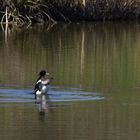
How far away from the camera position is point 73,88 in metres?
15.7

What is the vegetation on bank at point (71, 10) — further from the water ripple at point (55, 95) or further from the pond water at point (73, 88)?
the water ripple at point (55, 95)

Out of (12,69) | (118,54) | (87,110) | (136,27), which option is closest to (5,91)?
(87,110)

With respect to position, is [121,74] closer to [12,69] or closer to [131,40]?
[12,69]

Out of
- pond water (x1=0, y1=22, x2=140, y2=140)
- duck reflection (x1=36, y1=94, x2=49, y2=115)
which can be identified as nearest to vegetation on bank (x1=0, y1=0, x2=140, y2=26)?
pond water (x1=0, y1=22, x2=140, y2=140)

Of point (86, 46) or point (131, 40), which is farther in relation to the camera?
point (131, 40)

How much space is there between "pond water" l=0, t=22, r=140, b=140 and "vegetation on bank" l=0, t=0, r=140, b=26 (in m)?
7.75

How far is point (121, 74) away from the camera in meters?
18.0

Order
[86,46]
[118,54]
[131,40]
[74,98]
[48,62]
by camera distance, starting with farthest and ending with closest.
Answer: [131,40]
[86,46]
[118,54]
[48,62]
[74,98]

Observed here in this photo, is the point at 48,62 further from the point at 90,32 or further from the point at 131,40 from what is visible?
the point at 90,32

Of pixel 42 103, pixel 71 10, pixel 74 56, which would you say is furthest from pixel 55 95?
pixel 71 10

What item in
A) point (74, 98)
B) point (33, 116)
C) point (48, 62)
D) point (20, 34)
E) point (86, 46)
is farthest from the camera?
point (20, 34)

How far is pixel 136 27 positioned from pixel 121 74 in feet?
61.3

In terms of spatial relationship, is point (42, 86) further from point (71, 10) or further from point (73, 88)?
point (71, 10)

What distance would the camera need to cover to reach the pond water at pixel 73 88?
462 inches
